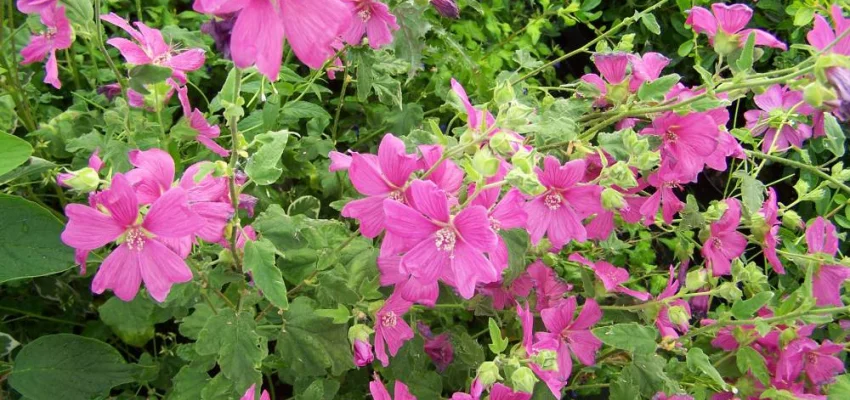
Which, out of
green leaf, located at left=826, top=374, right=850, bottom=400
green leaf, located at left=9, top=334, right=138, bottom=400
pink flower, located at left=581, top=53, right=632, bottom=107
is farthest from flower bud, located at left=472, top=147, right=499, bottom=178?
green leaf, located at left=826, top=374, right=850, bottom=400

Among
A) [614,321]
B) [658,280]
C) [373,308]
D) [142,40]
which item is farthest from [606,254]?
[142,40]

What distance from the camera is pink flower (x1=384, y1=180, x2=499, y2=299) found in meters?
0.76

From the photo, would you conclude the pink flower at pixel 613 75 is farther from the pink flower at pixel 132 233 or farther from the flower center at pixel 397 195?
the pink flower at pixel 132 233

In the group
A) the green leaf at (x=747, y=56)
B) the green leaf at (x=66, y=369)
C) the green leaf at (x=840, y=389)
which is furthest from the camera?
the green leaf at (x=840, y=389)

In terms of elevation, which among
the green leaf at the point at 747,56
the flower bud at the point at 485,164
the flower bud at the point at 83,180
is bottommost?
the flower bud at the point at 83,180

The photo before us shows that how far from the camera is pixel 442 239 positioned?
786 mm

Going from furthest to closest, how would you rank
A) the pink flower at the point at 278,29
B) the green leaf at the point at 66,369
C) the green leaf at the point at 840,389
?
the green leaf at the point at 840,389 → the green leaf at the point at 66,369 → the pink flower at the point at 278,29

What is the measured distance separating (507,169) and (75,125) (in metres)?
0.80

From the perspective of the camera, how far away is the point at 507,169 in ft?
2.77

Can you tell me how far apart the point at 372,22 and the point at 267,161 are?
224 mm

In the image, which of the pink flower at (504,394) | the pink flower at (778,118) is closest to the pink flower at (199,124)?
the pink flower at (504,394)

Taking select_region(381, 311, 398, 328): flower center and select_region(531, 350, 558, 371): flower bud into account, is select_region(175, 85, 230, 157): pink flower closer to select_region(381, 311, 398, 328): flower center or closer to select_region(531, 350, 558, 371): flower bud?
select_region(381, 311, 398, 328): flower center

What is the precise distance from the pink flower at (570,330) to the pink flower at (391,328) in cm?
20

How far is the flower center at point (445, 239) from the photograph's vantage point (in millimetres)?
785
